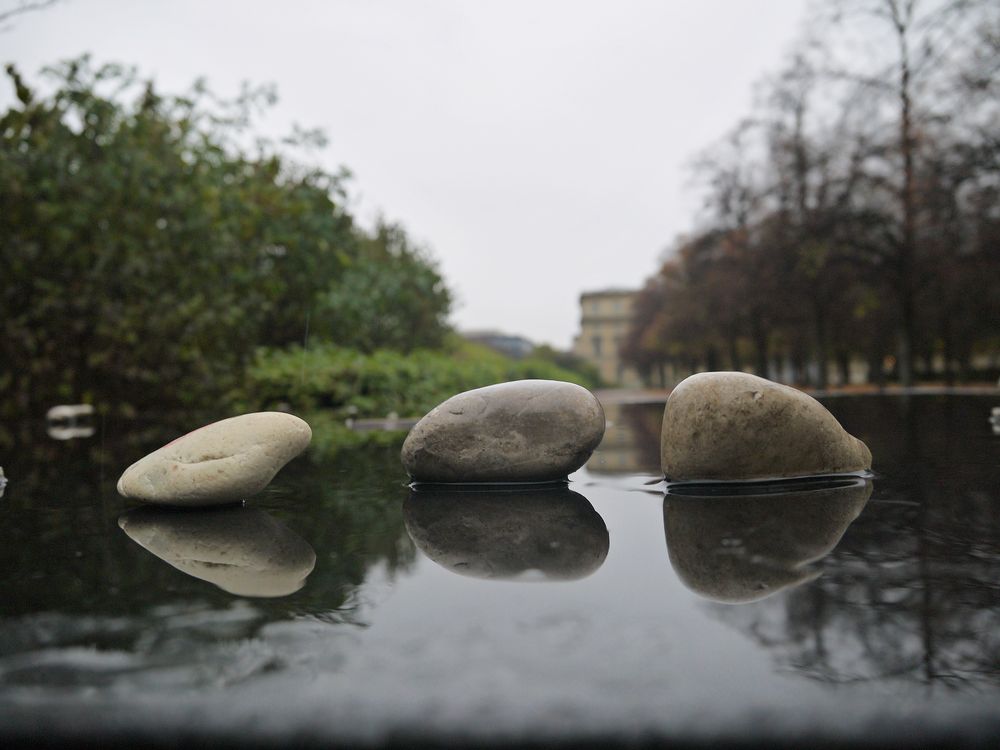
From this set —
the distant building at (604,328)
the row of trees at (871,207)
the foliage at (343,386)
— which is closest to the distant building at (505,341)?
the row of trees at (871,207)

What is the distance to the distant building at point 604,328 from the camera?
71.4m

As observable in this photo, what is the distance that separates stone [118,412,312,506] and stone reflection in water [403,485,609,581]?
0.80 m

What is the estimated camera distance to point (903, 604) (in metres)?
1.83

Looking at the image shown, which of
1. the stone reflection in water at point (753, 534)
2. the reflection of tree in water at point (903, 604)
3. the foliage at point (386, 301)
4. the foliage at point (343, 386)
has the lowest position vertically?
the reflection of tree in water at point (903, 604)

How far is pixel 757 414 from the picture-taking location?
12.4 feet

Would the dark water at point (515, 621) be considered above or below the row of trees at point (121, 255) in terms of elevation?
below

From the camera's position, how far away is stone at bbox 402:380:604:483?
4016 mm

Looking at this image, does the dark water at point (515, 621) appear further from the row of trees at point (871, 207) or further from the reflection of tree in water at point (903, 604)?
the row of trees at point (871, 207)

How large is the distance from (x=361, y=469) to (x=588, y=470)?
5.51 feet

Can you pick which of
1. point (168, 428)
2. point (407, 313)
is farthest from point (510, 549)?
point (407, 313)

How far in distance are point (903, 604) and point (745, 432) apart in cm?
197

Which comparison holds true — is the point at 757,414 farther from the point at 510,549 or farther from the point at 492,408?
the point at 510,549

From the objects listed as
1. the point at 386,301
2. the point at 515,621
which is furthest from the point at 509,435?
the point at 386,301

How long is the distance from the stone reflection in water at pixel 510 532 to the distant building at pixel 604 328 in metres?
67.3
